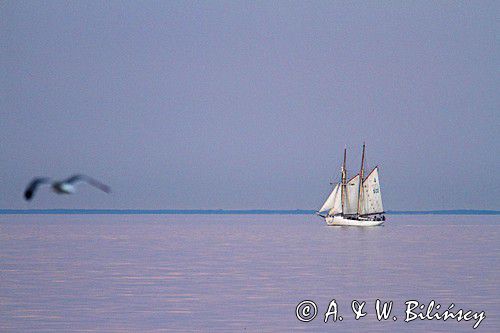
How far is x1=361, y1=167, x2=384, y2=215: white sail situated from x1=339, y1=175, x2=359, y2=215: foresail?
142cm

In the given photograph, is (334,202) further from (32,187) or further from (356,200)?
(32,187)

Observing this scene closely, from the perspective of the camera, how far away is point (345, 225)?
17362 centimetres

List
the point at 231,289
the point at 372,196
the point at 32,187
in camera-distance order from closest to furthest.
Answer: the point at 32,187
the point at 231,289
the point at 372,196

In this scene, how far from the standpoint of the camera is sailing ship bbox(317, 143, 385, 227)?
539 feet

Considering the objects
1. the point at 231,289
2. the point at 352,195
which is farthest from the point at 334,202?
the point at 231,289

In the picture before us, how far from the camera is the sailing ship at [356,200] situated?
539 feet

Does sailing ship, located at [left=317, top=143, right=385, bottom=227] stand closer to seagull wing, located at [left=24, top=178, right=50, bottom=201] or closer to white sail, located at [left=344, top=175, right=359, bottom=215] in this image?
white sail, located at [left=344, top=175, right=359, bottom=215]

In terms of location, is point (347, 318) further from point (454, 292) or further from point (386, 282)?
point (386, 282)

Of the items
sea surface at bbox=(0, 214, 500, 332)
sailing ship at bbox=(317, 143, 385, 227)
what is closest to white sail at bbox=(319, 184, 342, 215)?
sailing ship at bbox=(317, 143, 385, 227)

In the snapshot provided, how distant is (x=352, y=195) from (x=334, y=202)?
3.50m

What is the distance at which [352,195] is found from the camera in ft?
552

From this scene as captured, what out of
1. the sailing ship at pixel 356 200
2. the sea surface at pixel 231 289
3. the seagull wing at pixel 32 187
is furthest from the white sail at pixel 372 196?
the seagull wing at pixel 32 187

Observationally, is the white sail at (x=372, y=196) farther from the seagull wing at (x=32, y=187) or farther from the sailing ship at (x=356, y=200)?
the seagull wing at (x=32, y=187)

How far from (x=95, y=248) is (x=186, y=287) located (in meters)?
42.7
